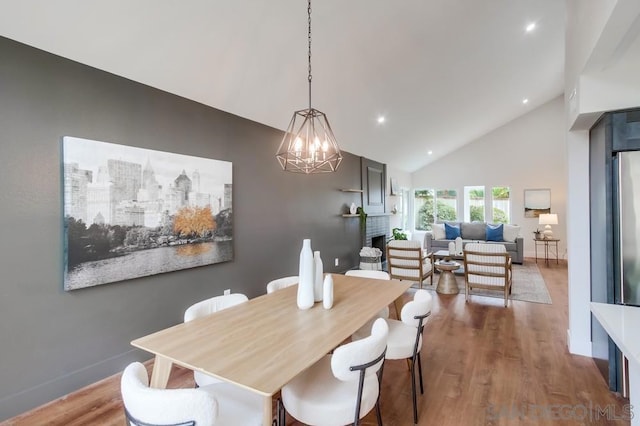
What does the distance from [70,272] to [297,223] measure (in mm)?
2828

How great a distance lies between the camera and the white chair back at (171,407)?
3.23 feet

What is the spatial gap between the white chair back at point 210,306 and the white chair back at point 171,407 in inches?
31.0

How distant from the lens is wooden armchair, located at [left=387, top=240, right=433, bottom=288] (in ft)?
15.2

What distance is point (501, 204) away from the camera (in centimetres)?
857

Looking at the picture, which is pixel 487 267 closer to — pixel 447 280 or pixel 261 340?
pixel 447 280

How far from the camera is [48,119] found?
215cm

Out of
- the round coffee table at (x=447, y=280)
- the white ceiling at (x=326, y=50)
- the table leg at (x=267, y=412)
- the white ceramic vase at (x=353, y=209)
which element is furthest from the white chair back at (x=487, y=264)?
the table leg at (x=267, y=412)

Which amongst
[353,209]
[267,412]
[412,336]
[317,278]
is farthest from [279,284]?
[353,209]

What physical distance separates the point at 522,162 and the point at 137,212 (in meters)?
9.13

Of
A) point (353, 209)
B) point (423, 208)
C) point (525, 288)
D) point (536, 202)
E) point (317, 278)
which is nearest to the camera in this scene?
point (317, 278)

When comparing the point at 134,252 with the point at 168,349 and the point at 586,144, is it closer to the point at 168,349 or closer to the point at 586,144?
the point at 168,349

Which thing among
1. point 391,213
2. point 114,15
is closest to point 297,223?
point 114,15

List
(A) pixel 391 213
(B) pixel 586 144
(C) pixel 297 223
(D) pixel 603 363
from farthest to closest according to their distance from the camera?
(A) pixel 391 213 → (C) pixel 297 223 → (B) pixel 586 144 → (D) pixel 603 363

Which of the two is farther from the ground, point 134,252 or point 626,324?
point 134,252
